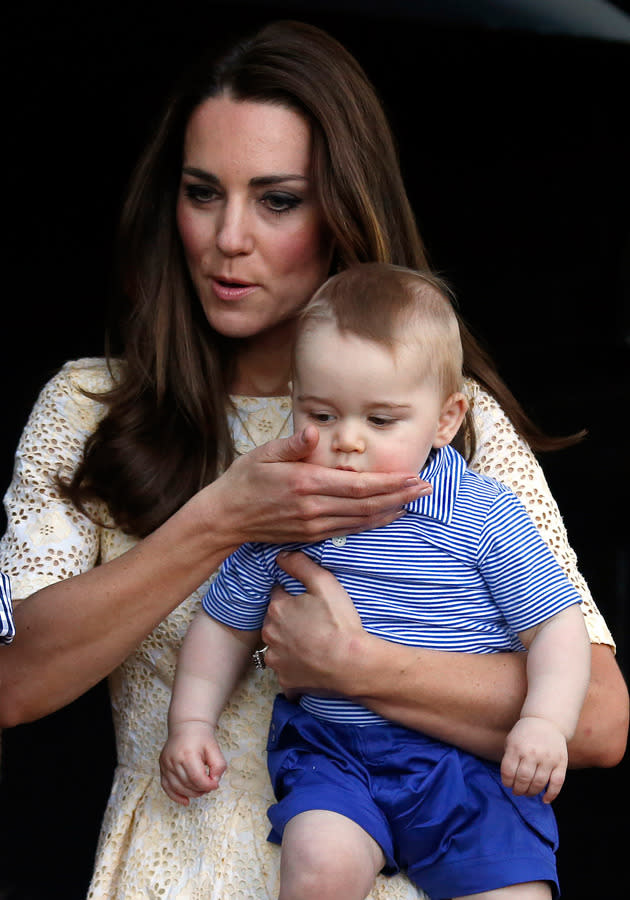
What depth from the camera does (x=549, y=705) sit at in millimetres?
1957

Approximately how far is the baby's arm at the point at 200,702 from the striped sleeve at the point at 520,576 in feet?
1.52

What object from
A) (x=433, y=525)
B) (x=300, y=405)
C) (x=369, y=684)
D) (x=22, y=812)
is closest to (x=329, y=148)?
(x=300, y=405)

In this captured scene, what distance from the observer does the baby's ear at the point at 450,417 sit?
2.13 metres

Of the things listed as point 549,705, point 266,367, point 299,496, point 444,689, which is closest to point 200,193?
point 266,367

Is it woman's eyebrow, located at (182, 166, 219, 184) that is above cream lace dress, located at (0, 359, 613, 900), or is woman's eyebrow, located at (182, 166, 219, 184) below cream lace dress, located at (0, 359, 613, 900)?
above

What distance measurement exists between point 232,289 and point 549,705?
1.00 meters

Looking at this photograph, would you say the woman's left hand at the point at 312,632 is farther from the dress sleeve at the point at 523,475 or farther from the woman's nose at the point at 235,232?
the woman's nose at the point at 235,232

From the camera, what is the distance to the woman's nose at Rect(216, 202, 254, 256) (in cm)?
244

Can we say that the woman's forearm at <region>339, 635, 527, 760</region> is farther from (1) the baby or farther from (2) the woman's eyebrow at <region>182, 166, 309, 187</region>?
(2) the woman's eyebrow at <region>182, 166, 309, 187</region>

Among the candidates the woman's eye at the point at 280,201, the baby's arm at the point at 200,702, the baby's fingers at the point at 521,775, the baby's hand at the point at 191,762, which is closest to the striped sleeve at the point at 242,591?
the baby's arm at the point at 200,702

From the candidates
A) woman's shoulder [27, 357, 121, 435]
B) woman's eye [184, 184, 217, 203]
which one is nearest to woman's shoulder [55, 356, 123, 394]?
woman's shoulder [27, 357, 121, 435]

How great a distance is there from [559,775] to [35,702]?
0.92 m

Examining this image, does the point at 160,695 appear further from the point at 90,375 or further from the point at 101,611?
the point at 90,375

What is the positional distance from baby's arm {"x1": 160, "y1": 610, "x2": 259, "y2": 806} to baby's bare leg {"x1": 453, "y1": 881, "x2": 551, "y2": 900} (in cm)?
46
